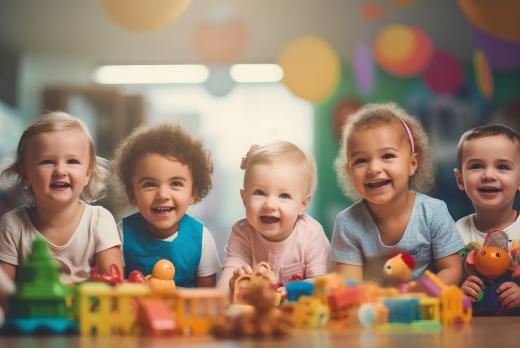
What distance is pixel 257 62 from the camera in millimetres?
1821

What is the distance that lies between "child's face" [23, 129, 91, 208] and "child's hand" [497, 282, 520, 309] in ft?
3.35

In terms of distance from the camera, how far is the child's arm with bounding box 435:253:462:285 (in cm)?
157

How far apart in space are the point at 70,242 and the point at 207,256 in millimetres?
328

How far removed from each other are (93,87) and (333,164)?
666mm

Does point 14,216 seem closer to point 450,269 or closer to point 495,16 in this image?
point 450,269

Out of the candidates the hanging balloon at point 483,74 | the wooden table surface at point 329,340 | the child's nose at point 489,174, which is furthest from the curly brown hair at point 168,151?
the hanging balloon at point 483,74

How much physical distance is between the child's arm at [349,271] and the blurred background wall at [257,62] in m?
0.19

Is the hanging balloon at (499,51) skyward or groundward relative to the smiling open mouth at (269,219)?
skyward

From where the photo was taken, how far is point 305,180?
164cm

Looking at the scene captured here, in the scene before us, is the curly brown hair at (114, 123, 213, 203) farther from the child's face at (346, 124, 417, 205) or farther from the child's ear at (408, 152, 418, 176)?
the child's ear at (408, 152, 418, 176)

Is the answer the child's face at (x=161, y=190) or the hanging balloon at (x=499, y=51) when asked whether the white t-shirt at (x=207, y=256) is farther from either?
the hanging balloon at (x=499, y=51)

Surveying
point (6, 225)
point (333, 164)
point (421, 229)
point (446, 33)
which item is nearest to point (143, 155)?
point (6, 225)

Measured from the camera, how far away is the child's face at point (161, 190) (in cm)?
162

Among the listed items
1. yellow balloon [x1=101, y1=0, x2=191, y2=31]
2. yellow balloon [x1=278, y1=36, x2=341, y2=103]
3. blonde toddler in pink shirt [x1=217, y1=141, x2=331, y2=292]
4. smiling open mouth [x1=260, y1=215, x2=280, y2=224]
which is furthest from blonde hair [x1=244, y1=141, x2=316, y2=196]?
yellow balloon [x1=101, y1=0, x2=191, y2=31]
